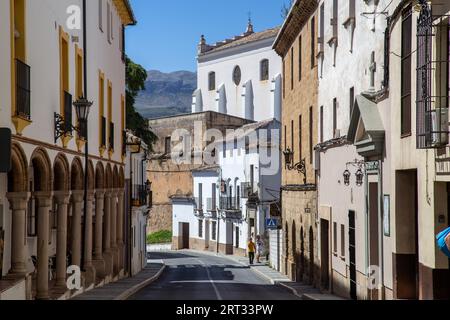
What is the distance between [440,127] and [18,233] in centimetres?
736

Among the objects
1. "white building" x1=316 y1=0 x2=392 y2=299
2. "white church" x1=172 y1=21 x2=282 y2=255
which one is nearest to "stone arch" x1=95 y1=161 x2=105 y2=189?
"white building" x1=316 y1=0 x2=392 y2=299

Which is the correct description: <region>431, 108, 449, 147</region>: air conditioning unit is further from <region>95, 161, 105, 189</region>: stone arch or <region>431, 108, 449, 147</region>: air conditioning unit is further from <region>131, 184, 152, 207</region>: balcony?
<region>131, 184, 152, 207</region>: balcony

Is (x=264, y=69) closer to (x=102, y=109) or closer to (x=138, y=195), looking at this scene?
(x=138, y=195)

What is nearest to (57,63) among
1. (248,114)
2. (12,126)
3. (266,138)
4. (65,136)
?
(65,136)

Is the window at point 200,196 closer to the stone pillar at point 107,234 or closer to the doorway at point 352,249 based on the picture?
the stone pillar at point 107,234

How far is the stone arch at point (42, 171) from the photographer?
15562 millimetres

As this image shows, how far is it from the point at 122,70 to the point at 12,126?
59.8 ft

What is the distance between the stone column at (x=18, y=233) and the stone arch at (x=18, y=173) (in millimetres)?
115

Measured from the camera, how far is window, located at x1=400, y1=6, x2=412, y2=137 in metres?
13.5

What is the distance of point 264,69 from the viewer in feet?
242

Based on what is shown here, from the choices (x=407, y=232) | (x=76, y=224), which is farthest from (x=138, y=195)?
(x=407, y=232)

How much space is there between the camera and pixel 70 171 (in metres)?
18.7

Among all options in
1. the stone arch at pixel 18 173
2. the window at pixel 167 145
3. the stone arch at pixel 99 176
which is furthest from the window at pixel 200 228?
the stone arch at pixel 18 173
